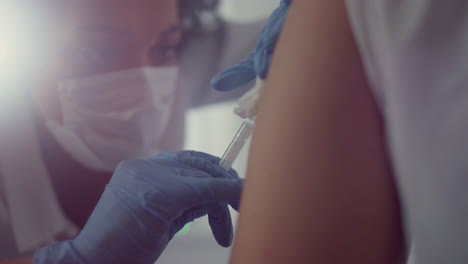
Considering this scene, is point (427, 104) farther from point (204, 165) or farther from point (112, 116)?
point (112, 116)

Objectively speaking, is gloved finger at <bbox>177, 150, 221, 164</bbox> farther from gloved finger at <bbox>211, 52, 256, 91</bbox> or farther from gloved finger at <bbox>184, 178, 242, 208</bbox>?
gloved finger at <bbox>211, 52, 256, 91</bbox>

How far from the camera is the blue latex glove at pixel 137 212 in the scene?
63 cm

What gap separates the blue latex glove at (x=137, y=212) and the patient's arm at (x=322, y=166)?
33cm

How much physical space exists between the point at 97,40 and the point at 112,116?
0.34 m

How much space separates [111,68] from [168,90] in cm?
27

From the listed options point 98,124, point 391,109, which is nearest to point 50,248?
point 391,109

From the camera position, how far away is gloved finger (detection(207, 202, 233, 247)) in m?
0.76

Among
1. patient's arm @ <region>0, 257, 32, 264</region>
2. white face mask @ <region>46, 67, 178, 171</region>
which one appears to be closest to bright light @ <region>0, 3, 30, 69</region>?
white face mask @ <region>46, 67, 178, 171</region>

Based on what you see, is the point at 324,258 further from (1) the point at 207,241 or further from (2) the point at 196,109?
(2) the point at 196,109

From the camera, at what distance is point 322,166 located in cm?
31

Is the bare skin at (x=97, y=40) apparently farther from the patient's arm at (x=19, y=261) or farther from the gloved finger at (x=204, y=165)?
the gloved finger at (x=204, y=165)

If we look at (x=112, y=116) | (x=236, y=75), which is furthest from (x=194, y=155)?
(x=112, y=116)

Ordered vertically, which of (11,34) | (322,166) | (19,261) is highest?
(11,34)

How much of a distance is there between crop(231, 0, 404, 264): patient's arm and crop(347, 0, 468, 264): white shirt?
0.06 ft
